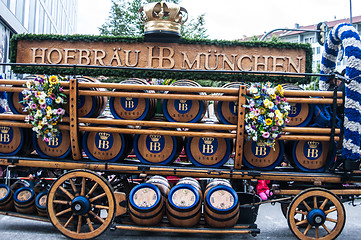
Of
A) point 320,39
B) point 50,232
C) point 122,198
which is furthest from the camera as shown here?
point 320,39

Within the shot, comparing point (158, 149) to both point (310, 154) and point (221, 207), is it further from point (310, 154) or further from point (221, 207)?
point (310, 154)

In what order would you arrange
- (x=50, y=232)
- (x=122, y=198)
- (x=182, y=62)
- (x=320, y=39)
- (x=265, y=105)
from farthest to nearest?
(x=182, y=62) < (x=320, y=39) < (x=50, y=232) < (x=122, y=198) < (x=265, y=105)

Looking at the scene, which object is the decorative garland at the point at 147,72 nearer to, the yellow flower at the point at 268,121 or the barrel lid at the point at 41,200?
the yellow flower at the point at 268,121

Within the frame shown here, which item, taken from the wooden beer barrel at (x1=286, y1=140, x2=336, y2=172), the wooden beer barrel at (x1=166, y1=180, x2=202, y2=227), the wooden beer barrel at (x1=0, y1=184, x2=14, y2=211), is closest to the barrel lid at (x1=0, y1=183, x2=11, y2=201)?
the wooden beer barrel at (x1=0, y1=184, x2=14, y2=211)

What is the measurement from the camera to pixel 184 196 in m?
4.48

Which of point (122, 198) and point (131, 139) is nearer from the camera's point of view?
point (122, 198)

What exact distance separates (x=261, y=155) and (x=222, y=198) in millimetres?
768

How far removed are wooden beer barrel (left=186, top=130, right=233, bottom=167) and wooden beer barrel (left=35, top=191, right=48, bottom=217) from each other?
6.82 ft

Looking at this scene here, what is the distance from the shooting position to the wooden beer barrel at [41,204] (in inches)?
186

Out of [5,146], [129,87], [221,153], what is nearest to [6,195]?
[5,146]

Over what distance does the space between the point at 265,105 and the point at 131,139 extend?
190cm

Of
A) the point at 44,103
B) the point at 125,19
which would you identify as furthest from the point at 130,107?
the point at 125,19

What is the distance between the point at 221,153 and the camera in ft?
15.2

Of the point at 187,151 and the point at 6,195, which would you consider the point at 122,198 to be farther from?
the point at 6,195
